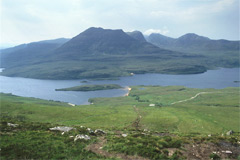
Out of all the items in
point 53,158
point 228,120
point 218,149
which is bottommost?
point 228,120

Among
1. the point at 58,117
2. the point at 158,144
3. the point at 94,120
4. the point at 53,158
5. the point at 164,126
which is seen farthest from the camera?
the point at 58,117

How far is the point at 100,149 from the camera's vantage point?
24.6 m

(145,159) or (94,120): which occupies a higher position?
(145,159)

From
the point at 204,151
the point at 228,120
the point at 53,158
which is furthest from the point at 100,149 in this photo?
the point at 228,120

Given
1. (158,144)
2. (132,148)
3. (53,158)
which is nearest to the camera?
(53,158)

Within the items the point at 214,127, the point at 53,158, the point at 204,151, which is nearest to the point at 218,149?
the point at 204,151

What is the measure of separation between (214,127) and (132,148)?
59.2m

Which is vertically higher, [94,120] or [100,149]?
[100,149]

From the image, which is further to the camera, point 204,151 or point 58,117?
point 58,117

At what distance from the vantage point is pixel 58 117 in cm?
8375

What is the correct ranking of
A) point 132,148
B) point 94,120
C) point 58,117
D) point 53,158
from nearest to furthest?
point 53,158 < point 132,148 < point 94,120 < point 58,117

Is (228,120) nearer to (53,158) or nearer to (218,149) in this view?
(218,149)

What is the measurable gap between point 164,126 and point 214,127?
2000cm

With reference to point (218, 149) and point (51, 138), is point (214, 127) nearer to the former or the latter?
point (218, 149)
